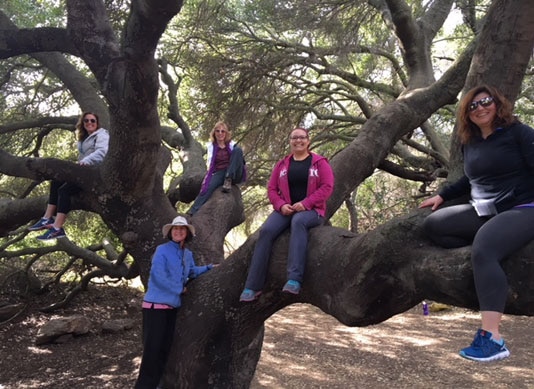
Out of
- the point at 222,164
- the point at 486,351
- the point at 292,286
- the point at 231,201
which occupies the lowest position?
the point at 486,351

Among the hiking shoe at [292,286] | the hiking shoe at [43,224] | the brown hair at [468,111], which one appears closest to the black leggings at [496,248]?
the brown hair at [468,111]

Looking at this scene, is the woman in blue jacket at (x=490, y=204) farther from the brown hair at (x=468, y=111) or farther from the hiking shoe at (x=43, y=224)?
the hiking shoe at (x=43, y=224)

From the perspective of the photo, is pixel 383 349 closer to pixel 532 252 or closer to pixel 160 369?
pixel 160 369

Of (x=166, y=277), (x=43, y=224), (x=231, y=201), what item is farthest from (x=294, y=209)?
(x=43, y=224)

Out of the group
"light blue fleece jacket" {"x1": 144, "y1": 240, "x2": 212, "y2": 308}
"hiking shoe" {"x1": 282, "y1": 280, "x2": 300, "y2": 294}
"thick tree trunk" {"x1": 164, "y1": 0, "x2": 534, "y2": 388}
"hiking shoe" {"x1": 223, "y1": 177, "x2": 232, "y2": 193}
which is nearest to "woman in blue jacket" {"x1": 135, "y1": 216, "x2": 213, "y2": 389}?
"light blue fleece jacket" {"x1": 144, "y1": 240, "x2": 212, "y2": 308}

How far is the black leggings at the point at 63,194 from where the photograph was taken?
174 inches

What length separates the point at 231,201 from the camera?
5.07 meters

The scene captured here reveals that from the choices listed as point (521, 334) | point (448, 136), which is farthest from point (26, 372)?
point (448, 136)

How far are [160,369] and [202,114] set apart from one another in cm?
560

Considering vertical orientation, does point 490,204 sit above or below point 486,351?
above

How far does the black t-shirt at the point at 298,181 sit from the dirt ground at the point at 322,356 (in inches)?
131

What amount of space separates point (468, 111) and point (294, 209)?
1262 mm

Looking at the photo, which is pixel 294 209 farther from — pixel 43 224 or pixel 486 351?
pixel 43 224

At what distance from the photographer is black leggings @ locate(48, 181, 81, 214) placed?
174 inches
